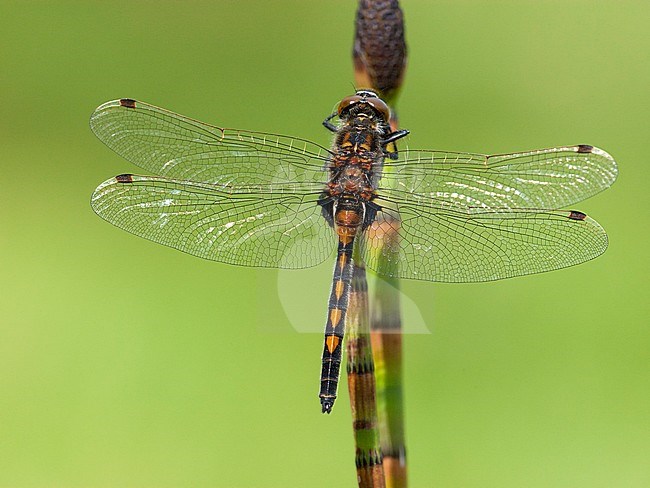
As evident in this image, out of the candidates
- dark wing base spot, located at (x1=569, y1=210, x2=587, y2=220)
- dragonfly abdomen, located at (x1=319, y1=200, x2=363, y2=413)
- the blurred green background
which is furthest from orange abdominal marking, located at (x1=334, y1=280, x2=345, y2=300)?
the blurred green background

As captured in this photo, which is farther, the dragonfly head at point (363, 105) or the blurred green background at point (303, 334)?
the blurred green background at point (303, 334)

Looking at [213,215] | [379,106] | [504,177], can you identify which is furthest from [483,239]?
[213,215]

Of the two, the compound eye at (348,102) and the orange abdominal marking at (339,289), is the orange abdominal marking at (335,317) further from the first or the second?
the compound eye at (348,102)

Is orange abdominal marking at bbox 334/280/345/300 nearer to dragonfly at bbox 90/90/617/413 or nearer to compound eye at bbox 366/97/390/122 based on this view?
dragonfly at bbox 90/90/617/413

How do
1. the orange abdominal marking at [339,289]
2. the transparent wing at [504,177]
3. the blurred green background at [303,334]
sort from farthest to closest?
the blurred green background at [303,334] → the transparent wing at [504,177] → the orange abdominal marking at [339,289]

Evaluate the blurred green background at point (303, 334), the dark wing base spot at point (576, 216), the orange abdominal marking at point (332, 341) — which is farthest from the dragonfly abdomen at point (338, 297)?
the blurred green background at point (303, 334)
